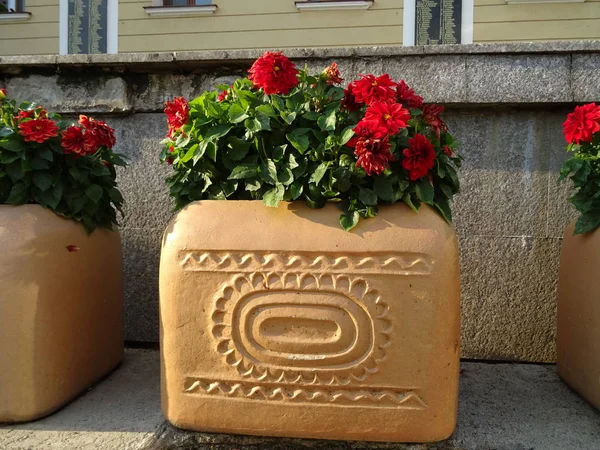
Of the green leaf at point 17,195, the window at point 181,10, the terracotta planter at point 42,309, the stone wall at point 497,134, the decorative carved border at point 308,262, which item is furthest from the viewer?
the window at point 181,10

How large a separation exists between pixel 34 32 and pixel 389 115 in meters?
6.82

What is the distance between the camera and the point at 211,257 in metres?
1.78

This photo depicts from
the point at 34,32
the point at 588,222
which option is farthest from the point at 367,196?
the point at 34,32

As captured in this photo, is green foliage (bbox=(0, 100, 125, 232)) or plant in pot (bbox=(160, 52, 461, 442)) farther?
green foliage (bbox=(0, 100, 125, 232))

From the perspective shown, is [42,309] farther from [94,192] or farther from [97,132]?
[97,132]

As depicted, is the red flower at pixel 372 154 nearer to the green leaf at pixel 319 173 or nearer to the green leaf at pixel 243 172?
the green leaf at pixel 319 173

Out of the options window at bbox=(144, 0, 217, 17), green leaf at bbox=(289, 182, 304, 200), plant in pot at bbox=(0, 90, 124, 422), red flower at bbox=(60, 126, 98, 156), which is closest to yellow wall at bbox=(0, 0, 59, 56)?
window at bbox=(144, 0, 217, 17)

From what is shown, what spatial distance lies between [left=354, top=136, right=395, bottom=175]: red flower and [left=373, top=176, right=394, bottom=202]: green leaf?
0.17ft

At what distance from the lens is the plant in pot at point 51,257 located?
6.32 ft

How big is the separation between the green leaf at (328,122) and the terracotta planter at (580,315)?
1096 millimetres

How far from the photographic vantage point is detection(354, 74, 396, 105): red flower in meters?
1.82

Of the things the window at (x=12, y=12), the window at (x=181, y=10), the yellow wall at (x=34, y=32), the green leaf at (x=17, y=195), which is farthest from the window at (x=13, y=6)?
the green leaf at (x=17, y=195)

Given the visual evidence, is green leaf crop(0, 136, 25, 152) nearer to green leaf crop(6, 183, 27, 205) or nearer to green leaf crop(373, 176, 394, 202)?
green leaf crop(6, 183, 27, 205)

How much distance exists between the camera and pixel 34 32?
705 cm
